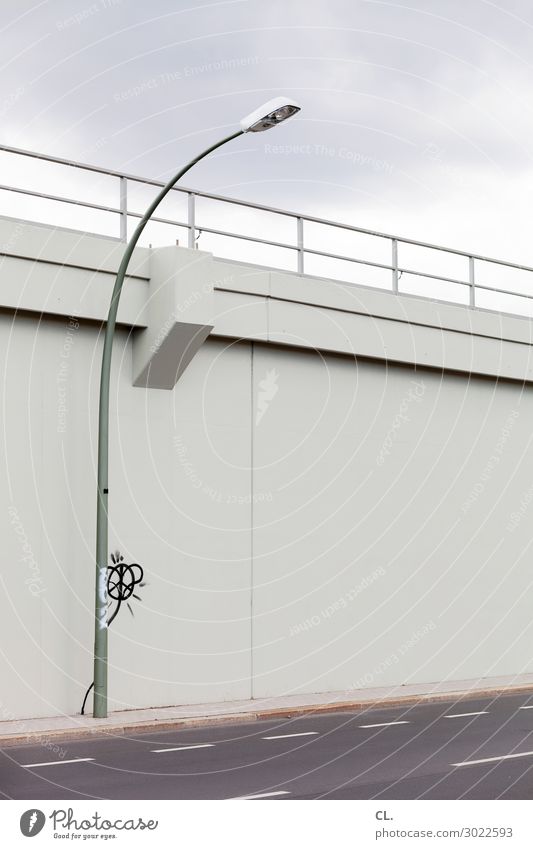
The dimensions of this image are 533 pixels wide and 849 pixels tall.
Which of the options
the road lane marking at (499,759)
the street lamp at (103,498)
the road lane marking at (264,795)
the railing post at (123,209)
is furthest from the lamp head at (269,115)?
the road lane marking at (264,795)

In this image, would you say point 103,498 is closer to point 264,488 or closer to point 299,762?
point 264,488

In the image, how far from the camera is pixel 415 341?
64.6ft

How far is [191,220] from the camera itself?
16781 mm

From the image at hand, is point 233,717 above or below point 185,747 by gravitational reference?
above

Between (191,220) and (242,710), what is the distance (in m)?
6.70

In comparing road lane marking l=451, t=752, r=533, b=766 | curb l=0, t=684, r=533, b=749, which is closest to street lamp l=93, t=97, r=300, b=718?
curb l=0, t=684, r=533, b=749

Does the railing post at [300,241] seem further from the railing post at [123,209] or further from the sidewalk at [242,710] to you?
the sidewalk at [242,710]

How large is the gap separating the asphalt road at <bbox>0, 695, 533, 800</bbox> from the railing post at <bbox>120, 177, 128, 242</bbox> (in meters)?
6.52

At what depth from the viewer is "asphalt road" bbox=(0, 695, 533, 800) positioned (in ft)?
31.6

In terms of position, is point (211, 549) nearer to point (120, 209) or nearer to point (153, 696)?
point (153, 696)

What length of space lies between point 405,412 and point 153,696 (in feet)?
21.9

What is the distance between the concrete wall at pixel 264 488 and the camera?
48.9 ft

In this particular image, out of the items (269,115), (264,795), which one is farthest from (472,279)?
(264,795)

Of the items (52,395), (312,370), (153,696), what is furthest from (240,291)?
(153,696)
